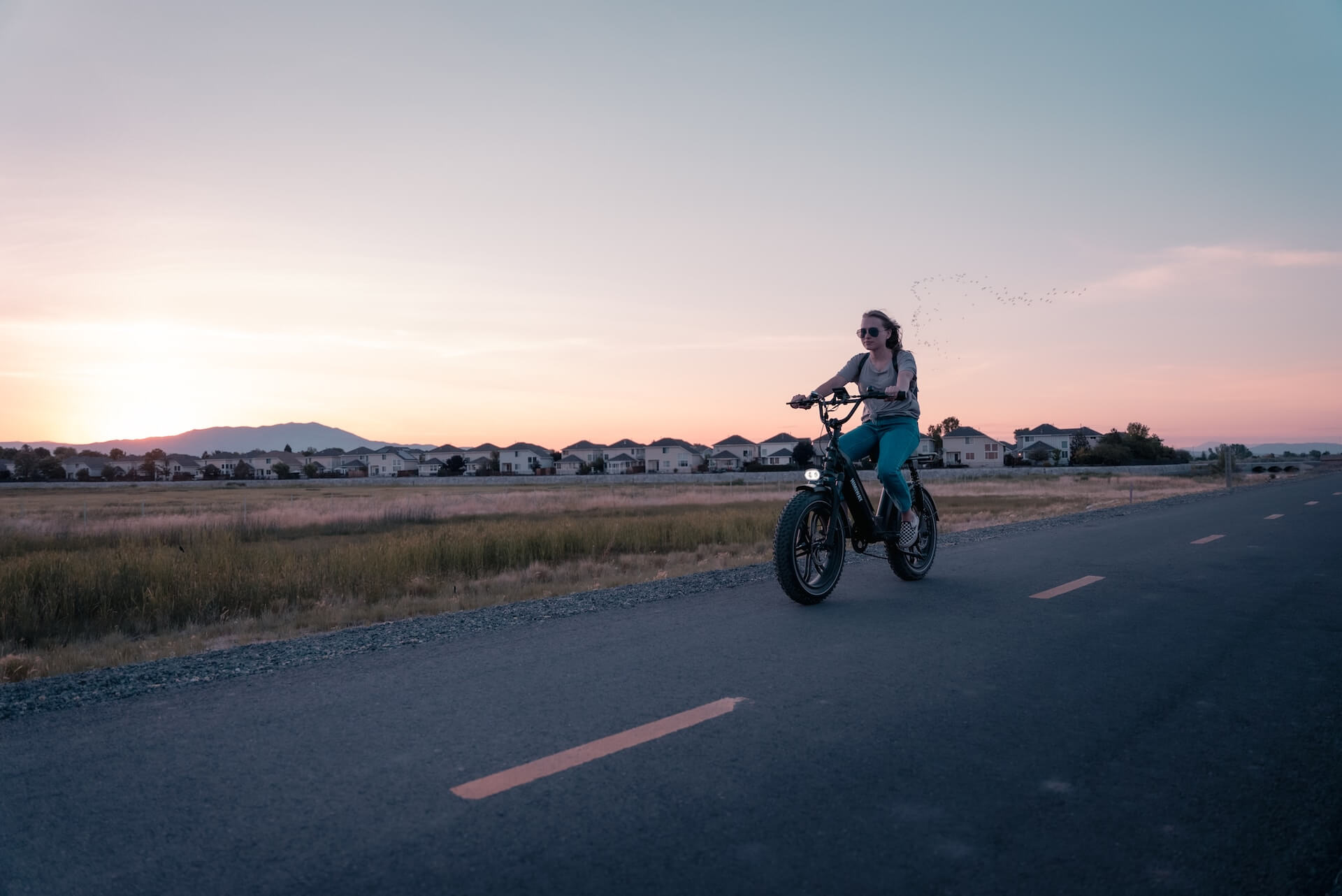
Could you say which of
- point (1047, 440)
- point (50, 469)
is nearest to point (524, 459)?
point (50, 469)

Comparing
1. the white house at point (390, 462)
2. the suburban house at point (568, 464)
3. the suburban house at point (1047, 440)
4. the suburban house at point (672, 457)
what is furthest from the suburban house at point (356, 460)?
the suburban house at point (1047, 440)

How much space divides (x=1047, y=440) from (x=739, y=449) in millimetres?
55154

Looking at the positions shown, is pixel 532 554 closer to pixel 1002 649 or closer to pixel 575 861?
pixel 1002 649

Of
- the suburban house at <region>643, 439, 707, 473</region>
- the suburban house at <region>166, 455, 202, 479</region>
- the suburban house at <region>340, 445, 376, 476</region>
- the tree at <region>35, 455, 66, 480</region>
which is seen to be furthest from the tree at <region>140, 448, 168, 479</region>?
the suburban house at <region>643, 439, 707, 473</region>

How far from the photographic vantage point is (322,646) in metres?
6.06

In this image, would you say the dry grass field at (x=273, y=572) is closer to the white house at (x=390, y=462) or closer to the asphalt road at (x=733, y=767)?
the asphalt road at (x=733, y=767)

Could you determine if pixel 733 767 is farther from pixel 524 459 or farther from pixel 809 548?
pixel 524 459

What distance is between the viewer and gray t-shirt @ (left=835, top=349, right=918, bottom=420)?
290 inches

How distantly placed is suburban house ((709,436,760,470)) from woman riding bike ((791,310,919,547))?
479 feet

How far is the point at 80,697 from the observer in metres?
4.62

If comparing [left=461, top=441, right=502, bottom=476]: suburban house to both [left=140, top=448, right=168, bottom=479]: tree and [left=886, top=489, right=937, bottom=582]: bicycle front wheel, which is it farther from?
[left=886, top=489, right=937, bottom=582]: bicycle front wheel

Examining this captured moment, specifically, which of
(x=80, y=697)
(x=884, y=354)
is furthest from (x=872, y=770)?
(x=884, y=354)

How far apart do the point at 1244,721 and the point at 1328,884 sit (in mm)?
1659

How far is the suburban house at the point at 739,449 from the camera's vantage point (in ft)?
512
